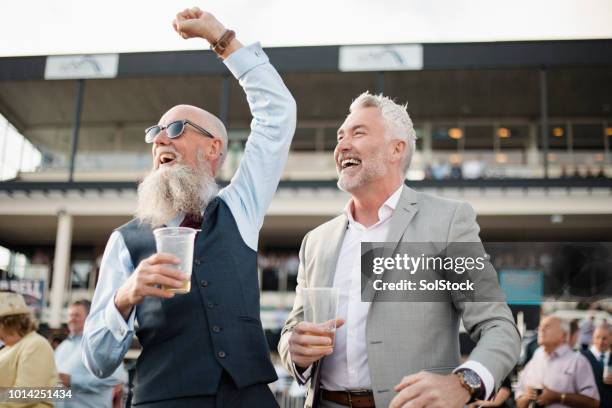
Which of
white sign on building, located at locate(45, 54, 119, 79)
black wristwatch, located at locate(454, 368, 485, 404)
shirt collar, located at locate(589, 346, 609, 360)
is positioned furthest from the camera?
white sign on building, located at locate(45, 54, 119, 79)

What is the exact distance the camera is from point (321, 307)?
1829 mm

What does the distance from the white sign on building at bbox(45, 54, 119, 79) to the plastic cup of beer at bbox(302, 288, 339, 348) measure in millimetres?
14958

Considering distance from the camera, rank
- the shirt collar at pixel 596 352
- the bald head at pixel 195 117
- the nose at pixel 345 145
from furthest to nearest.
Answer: the shirt collar at pixel 596 352
the nose at pixel 345 145
the bald head at pixel 195 117

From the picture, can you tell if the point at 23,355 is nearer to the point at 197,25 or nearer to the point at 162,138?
the point at 162,138

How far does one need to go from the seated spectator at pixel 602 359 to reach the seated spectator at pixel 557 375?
6 cm

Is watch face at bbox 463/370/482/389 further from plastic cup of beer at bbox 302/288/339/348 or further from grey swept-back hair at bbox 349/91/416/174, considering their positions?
grey swept-back hair at bbox 349/91/416/174

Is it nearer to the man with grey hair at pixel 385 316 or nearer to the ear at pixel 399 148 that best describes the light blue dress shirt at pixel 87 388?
the man with grey hair at pixel 385 316

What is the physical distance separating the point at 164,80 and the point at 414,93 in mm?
7545

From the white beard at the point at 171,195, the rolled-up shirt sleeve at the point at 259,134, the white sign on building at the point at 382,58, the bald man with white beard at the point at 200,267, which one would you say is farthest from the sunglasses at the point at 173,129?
the white sign on building at the point at 382,58

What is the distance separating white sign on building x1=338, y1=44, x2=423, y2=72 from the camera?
569 inches

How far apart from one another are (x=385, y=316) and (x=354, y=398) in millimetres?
307

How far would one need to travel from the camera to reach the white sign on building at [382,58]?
14453 mm

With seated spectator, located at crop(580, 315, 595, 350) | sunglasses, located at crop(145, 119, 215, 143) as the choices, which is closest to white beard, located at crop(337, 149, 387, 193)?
sunglasses, located at crop(145, 119, 215, 143)

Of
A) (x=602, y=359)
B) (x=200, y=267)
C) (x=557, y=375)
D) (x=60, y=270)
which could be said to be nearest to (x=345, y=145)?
(x=200, y=267)
